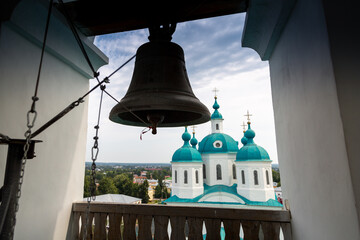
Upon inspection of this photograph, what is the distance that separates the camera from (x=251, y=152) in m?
16.9

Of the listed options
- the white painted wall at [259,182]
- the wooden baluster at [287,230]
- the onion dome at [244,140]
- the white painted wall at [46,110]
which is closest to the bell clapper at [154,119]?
the white painted wall at [46,110]

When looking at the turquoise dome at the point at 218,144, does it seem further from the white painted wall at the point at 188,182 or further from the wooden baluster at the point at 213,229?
the wooden baluster at the point at 213,229

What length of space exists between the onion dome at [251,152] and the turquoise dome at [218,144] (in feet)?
9.17

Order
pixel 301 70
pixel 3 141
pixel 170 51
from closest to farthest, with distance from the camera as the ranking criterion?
1. pixel 3 141
2. pixel 301 70
3. pixel 170 51

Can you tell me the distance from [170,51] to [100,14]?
101 cm

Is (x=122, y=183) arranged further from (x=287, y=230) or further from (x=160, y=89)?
(x=160, y=89)

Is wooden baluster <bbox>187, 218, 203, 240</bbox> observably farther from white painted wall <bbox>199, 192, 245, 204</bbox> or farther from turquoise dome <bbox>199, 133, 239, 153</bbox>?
turquoise dome <bbox>199, 133, 239, 153</bbox>

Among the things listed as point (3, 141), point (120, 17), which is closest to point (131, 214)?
point (3, 141)

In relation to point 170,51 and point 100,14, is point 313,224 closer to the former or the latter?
point 170,51

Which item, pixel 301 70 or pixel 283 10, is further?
pixel 283 10

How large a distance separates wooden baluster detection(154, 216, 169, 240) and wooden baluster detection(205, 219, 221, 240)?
427mm

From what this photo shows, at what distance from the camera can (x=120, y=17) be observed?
226cm

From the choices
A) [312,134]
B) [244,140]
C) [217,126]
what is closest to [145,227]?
[312,134]

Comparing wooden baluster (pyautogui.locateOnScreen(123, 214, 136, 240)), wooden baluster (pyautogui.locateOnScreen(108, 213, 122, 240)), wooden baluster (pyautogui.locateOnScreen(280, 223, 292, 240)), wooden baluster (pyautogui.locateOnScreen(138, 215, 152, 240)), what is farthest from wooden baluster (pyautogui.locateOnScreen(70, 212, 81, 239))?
wooden baluster (pyautogui.locateOnScreen(280, 223, 292, 240))
